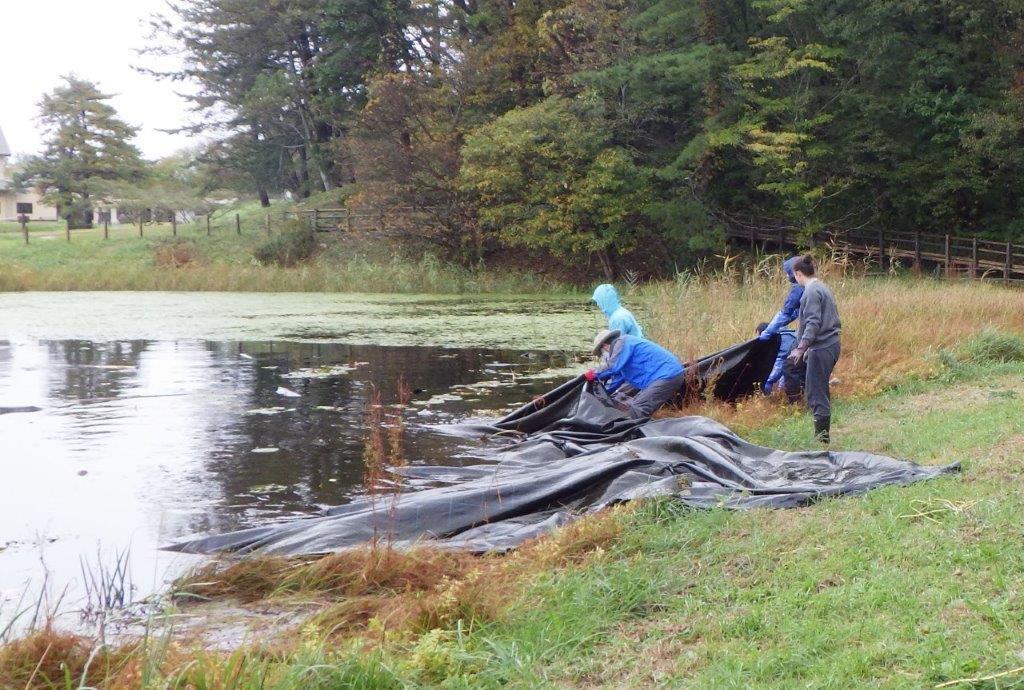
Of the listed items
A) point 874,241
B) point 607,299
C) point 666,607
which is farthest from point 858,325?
point 874,241

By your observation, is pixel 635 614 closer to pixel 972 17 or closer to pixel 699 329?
pixel 699 329

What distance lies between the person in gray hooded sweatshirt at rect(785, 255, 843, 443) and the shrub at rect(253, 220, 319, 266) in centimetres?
3312

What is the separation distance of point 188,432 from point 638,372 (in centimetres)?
452

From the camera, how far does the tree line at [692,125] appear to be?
100 feet

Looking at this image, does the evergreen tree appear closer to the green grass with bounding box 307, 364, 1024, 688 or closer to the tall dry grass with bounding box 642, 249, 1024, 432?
the tall dry grass with bounding box 642, 249, 1024, 432

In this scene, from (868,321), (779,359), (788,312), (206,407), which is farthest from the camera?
(868,321)

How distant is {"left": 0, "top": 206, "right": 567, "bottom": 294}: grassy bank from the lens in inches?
1239

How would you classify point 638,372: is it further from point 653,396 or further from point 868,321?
point 868,321

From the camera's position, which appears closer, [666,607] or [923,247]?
[666,607]

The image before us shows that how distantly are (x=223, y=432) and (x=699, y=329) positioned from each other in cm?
568

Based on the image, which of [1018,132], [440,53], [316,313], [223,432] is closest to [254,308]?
[316,313]

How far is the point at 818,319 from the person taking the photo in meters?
8.14

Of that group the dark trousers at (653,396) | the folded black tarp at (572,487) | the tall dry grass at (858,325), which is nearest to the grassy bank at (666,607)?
the folded black tarp at (572,487)

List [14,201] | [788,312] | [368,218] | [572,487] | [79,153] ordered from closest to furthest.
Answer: [572,487] < [788,312] < [368,218] < [79,153] < [14,201]
